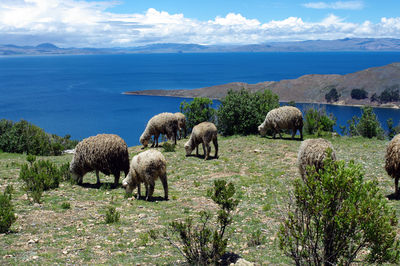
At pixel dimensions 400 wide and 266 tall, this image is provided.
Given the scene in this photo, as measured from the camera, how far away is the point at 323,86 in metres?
154

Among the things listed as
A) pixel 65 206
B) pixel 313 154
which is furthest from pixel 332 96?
pixel 65 206

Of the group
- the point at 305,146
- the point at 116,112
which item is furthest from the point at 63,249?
the point at 116,112

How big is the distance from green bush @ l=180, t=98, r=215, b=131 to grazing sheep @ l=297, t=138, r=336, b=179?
109 feet

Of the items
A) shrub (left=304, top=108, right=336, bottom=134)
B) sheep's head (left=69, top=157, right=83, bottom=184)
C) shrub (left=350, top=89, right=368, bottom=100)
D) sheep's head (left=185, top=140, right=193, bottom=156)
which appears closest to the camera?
sheep's head (left=69, top=157, right=83, bottom=184)

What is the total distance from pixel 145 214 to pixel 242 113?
82.9 feet

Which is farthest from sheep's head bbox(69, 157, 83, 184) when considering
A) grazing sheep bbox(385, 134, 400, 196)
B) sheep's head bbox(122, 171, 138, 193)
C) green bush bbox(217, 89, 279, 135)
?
green bush bbox(217, 89, 279, 135)

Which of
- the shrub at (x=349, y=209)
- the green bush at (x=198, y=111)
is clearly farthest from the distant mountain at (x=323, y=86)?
the shrub at (x=349, y=209)

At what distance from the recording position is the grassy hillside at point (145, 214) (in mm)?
8883

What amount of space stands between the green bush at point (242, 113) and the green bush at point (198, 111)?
8.87 meters

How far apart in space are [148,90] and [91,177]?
165835mm

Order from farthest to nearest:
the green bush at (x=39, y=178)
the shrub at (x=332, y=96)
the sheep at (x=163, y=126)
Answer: the shrub at (x=332, y=96)
the sheep at (x=163, y=126)
the green bush at (x=39, y=178)

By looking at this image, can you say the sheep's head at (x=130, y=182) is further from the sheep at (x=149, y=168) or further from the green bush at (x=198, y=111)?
the green bush at (x=198, y=111)

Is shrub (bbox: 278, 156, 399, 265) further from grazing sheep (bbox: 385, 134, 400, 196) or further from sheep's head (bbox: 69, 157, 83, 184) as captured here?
sheep's head (bbox: 69, 157, 83, 184)

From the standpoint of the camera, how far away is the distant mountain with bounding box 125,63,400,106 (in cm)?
14525
